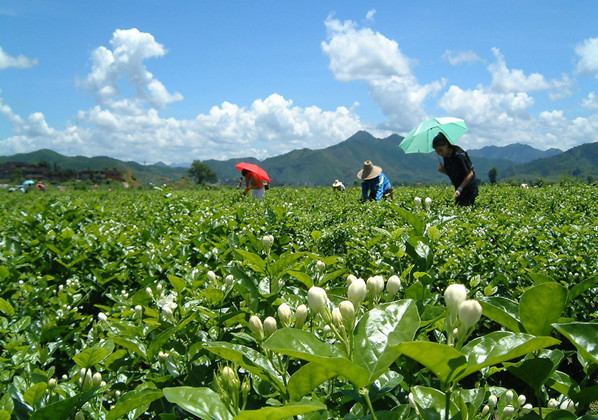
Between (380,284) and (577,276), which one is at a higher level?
(380,284)

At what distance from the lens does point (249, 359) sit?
99cm

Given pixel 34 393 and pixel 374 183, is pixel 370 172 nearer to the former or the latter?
pixel 374 183

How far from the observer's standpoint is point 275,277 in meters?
1.71

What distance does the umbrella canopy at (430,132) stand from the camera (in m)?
8.12

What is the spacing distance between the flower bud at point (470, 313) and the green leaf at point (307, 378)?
11.3 inches

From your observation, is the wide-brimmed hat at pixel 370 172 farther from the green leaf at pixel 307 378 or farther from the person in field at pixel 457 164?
the green leaf at pixel 307 378

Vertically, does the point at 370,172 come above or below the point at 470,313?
above

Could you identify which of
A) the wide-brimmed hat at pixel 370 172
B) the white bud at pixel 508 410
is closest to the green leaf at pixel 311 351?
the white bud at pixel 508 410

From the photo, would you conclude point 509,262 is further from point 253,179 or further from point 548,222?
point 253,179

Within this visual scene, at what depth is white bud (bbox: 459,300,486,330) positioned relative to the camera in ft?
2.66

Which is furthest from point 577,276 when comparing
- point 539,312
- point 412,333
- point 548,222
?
point 412,333

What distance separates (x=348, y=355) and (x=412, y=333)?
15cm

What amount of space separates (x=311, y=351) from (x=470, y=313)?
0.33m

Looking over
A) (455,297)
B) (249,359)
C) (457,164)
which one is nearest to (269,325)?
(249,359)
